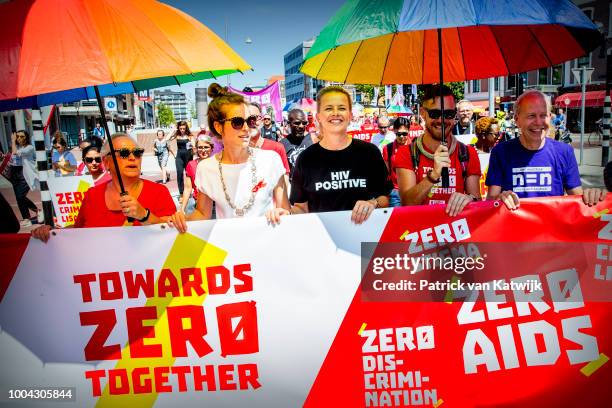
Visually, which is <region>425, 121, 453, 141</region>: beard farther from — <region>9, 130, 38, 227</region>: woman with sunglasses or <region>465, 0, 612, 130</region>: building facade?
<region>465, 0, 612, 130</region>: building facade

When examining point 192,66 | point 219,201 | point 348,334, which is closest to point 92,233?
point 219,201

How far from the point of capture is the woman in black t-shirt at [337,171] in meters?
3.06

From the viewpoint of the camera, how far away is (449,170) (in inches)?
131

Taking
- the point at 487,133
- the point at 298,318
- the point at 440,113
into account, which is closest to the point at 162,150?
the point at 487,133

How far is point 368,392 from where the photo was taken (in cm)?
257

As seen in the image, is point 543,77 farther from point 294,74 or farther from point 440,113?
point 294,74

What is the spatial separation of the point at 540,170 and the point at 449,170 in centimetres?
59

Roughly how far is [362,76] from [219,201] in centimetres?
212

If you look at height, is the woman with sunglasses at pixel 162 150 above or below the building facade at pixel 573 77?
below

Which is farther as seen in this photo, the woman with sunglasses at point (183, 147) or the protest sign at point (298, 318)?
the woman with sunglasses at point (183, 147)

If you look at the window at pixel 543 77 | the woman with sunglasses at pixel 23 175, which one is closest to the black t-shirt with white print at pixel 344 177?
the woman with sunglasses at pixel 23 175

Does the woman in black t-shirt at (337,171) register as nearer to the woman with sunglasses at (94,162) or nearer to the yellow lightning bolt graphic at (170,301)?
the yellow lightning bolt graphic at (170,301)

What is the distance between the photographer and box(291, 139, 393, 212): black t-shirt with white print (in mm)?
3055

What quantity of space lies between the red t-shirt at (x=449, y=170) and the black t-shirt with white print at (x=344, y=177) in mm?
275
